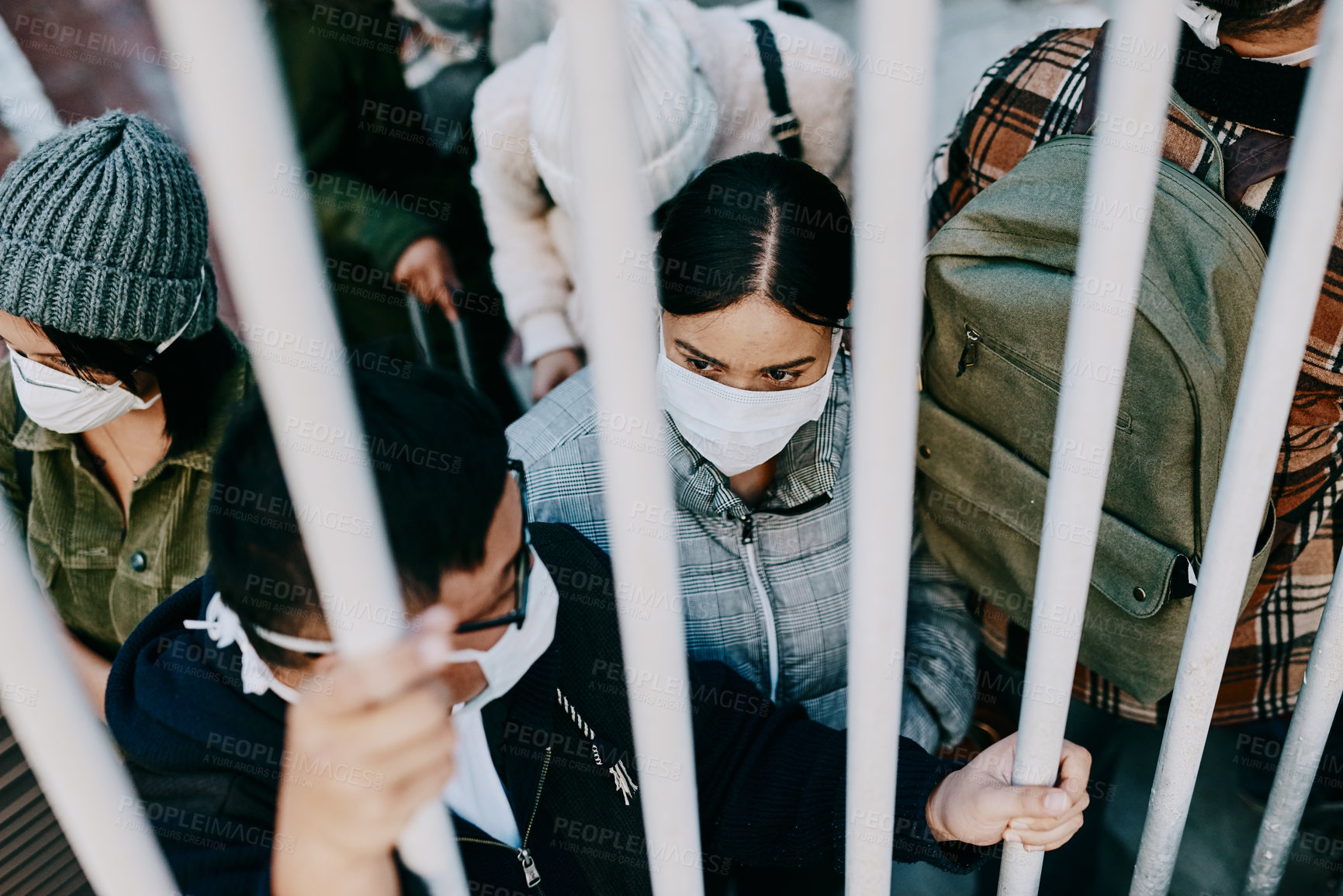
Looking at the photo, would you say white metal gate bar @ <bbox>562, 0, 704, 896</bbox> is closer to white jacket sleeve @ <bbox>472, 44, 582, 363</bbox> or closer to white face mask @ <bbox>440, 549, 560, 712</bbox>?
white face mask @ <bbox>440, 549, 560, 712</bbox>

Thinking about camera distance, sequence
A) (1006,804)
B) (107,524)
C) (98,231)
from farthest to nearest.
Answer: (107,524)
(98,231)
(1006,804)

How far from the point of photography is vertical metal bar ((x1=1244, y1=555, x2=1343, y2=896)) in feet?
3.09

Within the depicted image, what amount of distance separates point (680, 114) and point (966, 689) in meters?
1.16

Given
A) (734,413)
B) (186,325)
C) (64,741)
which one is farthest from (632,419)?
(186,325)

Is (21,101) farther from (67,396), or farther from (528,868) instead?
(528,868)

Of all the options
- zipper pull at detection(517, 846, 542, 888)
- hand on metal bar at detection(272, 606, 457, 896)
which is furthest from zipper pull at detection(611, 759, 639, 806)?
hand on metal bar at detection(272, 606, 457, 896)

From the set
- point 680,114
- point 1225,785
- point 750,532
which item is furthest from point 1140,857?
point 680,114

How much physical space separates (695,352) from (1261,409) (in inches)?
31.1

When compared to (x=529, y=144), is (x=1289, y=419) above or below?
below

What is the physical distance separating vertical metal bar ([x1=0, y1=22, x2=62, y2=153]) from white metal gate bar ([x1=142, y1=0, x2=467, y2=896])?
245 cm

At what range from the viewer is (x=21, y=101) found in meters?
2.38

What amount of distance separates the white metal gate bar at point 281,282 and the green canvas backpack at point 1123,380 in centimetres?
76

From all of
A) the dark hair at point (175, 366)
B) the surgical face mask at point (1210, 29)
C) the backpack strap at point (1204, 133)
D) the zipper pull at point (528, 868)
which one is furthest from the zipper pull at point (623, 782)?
the surgical face mask at point (1210, 29)

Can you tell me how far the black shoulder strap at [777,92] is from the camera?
5.99 ft
